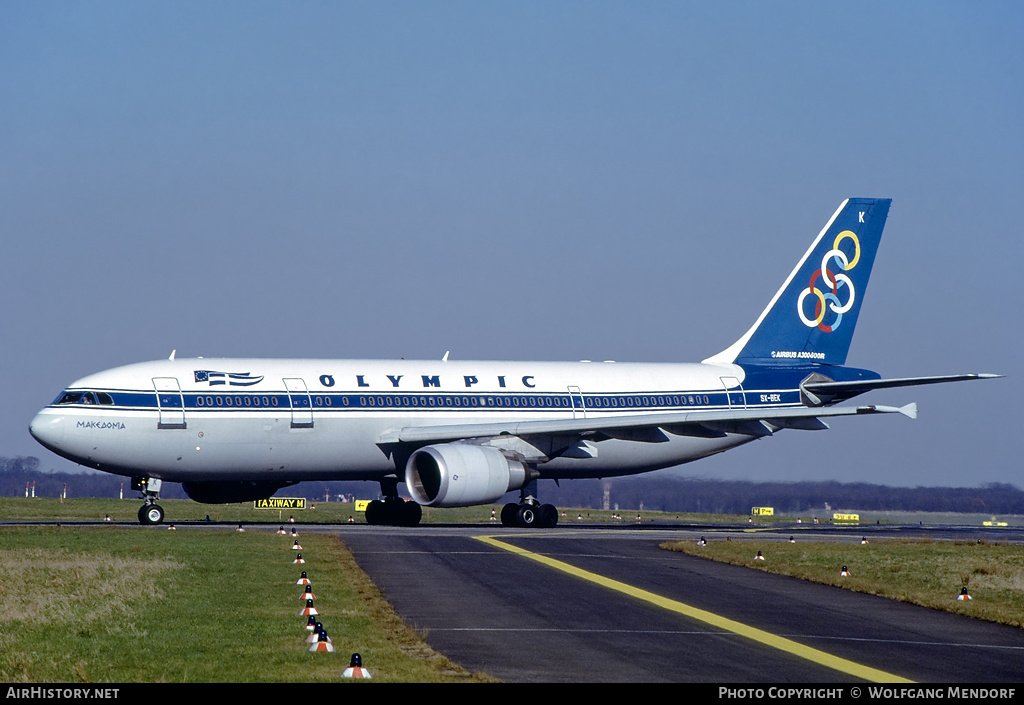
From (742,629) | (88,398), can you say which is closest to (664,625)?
(742,629)

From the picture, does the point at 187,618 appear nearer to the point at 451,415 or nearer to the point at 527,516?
the point at 451,415

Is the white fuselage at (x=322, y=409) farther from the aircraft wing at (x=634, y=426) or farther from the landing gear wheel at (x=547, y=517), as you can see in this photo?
the landing gear wheel at (x=547, y=517)

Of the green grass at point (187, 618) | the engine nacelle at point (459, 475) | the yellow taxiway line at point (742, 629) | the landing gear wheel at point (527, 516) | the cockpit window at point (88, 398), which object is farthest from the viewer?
the landing gear wheel at point (527, 516)

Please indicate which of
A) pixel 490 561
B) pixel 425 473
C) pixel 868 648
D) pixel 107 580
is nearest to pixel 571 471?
pixel 425 473

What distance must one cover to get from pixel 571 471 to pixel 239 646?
29.9m

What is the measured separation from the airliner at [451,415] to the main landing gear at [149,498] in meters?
0.05

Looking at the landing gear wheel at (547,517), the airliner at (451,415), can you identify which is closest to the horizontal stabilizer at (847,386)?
the airliner at (451,415)

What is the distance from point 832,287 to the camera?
48.9 m

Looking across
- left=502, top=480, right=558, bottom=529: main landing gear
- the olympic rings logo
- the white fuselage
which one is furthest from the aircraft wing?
the olympic rings logo

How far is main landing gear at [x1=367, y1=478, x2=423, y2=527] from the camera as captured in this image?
42812 mm

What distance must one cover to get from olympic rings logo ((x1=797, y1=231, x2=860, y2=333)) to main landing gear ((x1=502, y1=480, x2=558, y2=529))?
13.7 metres

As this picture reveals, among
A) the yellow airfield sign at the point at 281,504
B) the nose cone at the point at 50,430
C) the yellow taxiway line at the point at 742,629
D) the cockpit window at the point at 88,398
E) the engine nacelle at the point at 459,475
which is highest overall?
the cockpit window at the point at 88,398

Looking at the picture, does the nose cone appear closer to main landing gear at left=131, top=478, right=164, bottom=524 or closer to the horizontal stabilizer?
main landing gear at left=131, top=478, right=164, bottom=524

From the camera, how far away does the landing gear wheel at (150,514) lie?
125ft
